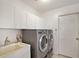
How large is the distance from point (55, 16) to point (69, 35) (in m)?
0.71

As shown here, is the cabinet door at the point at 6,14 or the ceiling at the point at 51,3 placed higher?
the ceiling at the point at 51,3

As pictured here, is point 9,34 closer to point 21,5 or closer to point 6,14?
point 6,14

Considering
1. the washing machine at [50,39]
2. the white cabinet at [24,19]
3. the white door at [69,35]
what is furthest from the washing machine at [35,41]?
the white door at [69,35]

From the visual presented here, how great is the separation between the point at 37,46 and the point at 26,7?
3.27ft

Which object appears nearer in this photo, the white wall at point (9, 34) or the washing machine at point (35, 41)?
the white wall at point (9, 34)

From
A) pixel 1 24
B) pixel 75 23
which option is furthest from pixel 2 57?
pixel 75 23

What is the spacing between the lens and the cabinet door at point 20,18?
1.47 meters

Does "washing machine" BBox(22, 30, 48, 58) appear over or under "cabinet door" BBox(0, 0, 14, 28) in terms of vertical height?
under

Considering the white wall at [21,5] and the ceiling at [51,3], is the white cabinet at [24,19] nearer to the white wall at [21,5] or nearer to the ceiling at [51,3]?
the white wall at [21,5]

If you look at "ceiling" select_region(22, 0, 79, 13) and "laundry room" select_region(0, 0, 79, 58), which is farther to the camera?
"ceiling" select_region(22, 0, 79, 13)

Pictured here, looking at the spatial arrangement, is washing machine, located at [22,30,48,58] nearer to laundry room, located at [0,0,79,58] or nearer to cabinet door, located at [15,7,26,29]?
laundry room, located at [0,0,79,58]

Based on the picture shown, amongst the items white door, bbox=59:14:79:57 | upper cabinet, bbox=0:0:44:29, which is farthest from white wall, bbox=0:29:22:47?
white door, bbox=59:14:79:57

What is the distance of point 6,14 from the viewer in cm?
127

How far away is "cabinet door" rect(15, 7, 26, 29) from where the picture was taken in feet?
4.83
